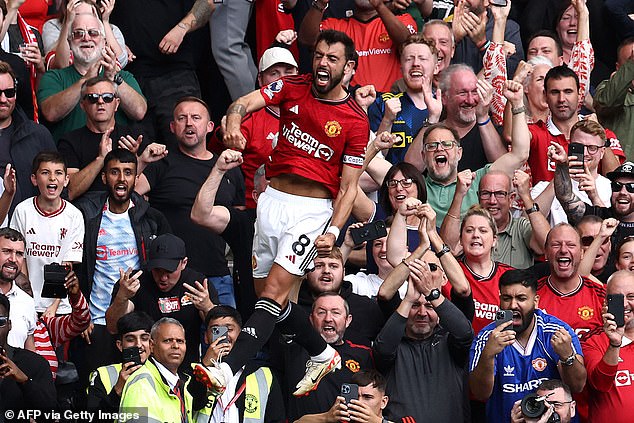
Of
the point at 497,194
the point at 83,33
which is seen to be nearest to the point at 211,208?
the point at 83,33

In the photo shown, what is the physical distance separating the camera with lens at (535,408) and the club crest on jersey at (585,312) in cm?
135

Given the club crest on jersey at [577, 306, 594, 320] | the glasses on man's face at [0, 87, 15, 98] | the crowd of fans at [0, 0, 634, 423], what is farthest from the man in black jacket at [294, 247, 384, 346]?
the glasses on man's face at [0, 87, 15, 98]

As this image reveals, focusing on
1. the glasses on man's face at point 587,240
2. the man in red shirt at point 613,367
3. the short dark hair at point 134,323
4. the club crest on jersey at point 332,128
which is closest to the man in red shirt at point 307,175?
the club crest on jersey at point 332,128

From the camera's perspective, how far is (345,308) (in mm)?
12180

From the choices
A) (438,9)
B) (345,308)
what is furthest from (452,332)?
(438,9)

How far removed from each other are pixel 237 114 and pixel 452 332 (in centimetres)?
238

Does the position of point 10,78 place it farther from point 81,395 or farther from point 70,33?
point 81,395

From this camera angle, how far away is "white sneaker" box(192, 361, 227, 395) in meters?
10.8

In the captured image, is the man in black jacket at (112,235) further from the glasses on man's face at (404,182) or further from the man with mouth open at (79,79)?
the glasses on man's face at (404,182)

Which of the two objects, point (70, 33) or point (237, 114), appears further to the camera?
point (70, 33)

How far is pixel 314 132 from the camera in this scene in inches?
476

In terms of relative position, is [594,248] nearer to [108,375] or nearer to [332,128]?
[332,128]

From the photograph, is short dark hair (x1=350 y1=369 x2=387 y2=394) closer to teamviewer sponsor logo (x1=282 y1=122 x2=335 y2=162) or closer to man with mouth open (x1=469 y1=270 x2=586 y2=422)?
man with mouth open (x1=469 y1=270 x2=586 y2=422)

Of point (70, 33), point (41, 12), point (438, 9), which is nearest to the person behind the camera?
point (70, 33)
